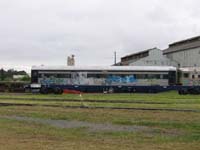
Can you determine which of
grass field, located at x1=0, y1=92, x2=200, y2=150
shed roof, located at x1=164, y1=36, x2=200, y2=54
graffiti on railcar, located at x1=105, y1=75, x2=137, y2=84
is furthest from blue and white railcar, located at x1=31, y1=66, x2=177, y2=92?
grass field, located at x1=0, y1=92, x2=200, y2=150

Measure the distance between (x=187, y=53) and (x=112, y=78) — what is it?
45.4 m

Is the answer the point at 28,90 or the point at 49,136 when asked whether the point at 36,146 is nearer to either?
the point at 49,136

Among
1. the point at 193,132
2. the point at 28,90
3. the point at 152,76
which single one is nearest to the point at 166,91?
the point at 152,76

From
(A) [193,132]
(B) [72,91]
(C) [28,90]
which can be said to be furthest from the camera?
(C) [28,90]

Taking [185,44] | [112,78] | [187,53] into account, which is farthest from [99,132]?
[185,44]

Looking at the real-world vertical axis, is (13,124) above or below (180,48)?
below

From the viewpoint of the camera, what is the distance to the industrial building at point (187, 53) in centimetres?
10568

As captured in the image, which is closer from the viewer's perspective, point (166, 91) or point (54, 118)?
point (54, 118)

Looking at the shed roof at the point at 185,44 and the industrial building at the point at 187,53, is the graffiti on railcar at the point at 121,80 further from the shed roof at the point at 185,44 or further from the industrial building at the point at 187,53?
the shed roof at the point at 185,44

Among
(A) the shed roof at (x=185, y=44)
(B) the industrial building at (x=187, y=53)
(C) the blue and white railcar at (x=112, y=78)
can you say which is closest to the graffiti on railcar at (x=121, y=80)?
(C) the blue and white railcar at (x=112, y=78)

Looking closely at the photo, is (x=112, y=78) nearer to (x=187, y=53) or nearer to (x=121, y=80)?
(x=121, y=80)

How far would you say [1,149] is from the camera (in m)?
13.3

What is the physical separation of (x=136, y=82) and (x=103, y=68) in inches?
182

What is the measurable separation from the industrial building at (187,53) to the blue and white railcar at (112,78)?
118 feet
